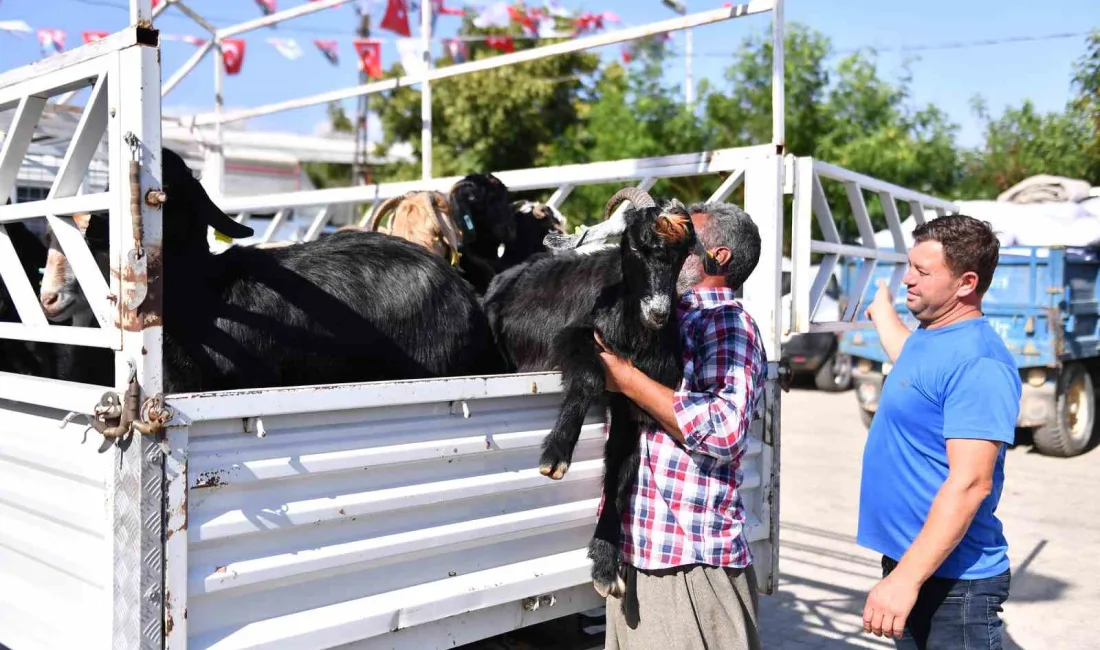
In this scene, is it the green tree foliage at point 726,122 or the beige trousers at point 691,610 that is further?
the green tree foliage at point 726,122

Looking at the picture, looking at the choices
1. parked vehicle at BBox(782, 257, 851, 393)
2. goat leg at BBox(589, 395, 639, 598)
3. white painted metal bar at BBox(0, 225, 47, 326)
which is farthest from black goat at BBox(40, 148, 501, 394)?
parked vehicle at BBox(782, 257, 851, 393)

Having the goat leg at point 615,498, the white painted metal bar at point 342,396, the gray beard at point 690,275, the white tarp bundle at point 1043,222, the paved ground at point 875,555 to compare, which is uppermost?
the white tarp bundle at point 1043,222

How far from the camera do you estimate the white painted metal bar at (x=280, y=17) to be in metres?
5.34

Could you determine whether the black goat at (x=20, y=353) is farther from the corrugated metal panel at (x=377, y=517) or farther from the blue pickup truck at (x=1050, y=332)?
the blue pickup truck at (x=1050, y=332)

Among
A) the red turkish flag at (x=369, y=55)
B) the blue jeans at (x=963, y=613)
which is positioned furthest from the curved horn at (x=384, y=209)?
the red turkish flag at (x=369, y=55)

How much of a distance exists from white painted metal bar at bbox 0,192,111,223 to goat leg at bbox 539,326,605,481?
136 centimetres

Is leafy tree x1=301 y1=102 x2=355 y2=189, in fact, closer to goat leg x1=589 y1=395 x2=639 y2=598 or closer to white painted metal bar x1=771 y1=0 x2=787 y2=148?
white painted metal bar x1=771 y1=0 x2=787 y2=148

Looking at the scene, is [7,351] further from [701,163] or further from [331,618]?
[701,163]

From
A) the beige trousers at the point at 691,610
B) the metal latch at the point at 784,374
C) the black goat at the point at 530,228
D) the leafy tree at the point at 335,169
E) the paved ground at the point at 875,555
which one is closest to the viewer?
the beige trousers at the point at 691,610

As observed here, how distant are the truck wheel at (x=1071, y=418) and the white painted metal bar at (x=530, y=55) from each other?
8261 millimetres

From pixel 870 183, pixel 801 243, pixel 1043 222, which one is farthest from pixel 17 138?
pixel 1043 222

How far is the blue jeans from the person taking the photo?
2748mm

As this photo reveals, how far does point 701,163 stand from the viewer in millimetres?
4230

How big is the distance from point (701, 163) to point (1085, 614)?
3921 millimetres
